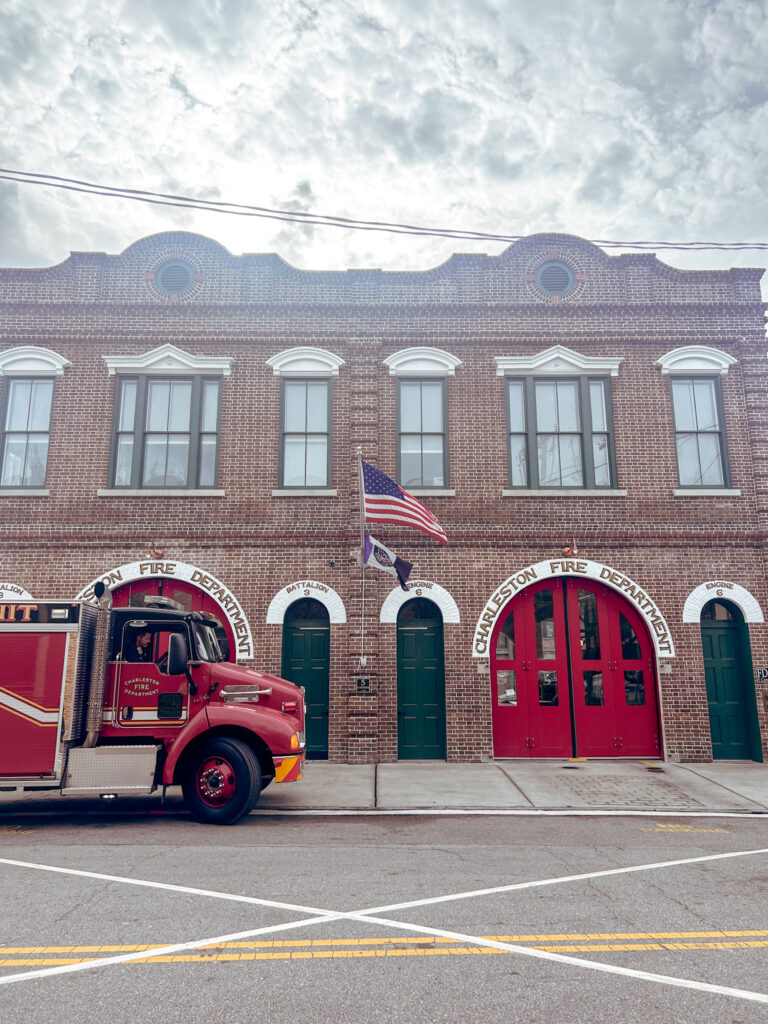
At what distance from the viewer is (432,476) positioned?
46.0 ft

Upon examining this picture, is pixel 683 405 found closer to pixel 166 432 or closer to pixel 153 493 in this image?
pixel 166 432

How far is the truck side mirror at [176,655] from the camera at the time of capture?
895cm

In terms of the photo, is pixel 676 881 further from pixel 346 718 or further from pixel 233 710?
pixel 346 718

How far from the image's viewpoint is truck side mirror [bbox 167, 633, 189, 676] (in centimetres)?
895

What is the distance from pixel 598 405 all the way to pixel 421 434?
3580mm

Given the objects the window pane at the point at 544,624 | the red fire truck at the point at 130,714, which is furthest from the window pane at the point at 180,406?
the window pane at the point at 544,624

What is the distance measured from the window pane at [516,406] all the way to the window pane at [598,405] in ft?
4.54

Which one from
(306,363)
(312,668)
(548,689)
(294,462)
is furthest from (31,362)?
(548,689)

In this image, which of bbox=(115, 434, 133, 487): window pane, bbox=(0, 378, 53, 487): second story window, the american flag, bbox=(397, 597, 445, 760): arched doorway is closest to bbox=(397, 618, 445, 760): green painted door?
bbox=(397, 597, 445, 760): arched doorway

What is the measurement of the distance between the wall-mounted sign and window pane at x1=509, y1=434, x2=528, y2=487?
5.45 ft

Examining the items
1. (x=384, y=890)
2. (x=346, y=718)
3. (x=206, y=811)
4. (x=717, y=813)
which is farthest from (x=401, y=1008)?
(x=346, y=718)

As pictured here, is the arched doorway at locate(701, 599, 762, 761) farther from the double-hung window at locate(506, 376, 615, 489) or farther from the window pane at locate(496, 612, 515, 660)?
the window pane at locate(496, 612, 515, 660)

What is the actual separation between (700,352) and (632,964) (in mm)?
12372

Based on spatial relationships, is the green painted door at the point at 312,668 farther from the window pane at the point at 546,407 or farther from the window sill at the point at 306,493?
the window pane at the point at 546,407
